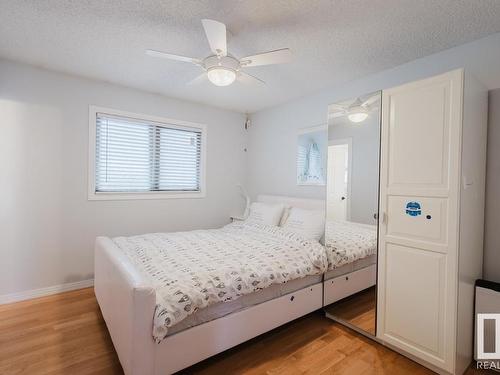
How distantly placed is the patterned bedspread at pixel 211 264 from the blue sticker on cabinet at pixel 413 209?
2.71 ft

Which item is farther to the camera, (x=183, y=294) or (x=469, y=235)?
(x=469, y=235)

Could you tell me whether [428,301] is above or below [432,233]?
below

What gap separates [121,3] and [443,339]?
3.11 m

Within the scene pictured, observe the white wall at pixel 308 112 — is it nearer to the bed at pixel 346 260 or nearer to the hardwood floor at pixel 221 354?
the bed at pixel 346 260

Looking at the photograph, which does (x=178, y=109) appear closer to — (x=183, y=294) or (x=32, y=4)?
(x=32, y=4)

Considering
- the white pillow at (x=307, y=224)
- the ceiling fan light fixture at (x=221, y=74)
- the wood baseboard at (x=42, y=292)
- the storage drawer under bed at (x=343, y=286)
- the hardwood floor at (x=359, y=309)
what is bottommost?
the wood baseboard at (x=42, y=292)

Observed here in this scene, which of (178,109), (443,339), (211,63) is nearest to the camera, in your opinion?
(443,339)

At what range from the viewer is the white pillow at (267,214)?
3.13m

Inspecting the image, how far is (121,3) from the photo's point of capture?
171 centimetres

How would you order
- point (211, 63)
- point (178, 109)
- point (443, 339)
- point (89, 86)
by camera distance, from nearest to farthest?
1. point (443, 339)
2. point (211, 63)
3. point (89, 86)
4. point (178, 109)

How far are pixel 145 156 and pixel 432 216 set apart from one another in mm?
3224

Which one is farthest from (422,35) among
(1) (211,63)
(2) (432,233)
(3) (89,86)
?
(3) (89,86)

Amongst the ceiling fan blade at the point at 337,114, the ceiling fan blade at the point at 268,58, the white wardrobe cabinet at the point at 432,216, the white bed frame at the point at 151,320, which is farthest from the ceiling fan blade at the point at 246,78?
the white bed frame at the point at 151,320

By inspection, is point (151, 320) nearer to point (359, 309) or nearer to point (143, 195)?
point (359, 309)
